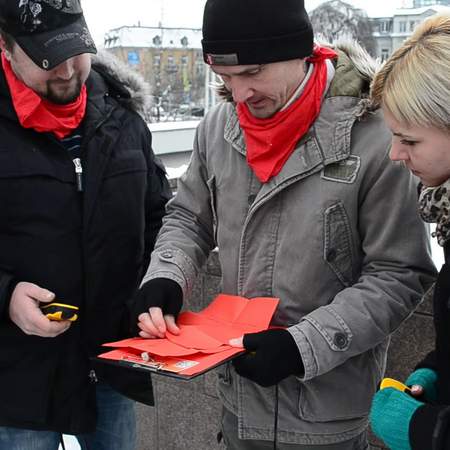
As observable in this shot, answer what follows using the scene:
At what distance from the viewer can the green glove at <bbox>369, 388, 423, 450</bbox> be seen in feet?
5.44

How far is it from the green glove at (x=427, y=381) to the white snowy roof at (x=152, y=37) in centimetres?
4034

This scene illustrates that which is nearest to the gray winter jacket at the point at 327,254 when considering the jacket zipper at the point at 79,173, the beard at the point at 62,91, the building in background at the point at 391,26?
the jacket zipper at the point at 79,173

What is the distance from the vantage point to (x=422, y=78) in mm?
1601

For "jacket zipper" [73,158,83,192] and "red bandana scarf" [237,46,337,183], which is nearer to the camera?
"red bandana scarf" [237,46,337,183]

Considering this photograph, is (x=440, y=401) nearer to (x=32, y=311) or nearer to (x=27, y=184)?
(x=32, y=311)

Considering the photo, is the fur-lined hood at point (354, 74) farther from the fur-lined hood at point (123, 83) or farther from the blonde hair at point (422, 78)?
the fur-lined hood at point (123, 83)

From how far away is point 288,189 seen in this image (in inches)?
77.3

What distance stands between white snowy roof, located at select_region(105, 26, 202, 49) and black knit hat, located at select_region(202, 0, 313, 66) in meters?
39.9

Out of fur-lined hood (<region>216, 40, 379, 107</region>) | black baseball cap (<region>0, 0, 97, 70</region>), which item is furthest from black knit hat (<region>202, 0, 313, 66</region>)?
black baseball cap (<region>0, 0, 97, 70</region>)

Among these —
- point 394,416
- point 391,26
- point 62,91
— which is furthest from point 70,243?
point 391,26

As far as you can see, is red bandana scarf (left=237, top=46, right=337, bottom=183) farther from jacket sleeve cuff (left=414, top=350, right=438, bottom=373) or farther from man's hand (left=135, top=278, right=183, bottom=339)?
jacket sleeve cuff (left=414, top=350, right=438, bottom=373)

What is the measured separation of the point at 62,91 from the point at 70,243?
50cm

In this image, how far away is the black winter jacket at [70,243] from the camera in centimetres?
223

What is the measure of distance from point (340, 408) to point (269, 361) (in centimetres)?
35
